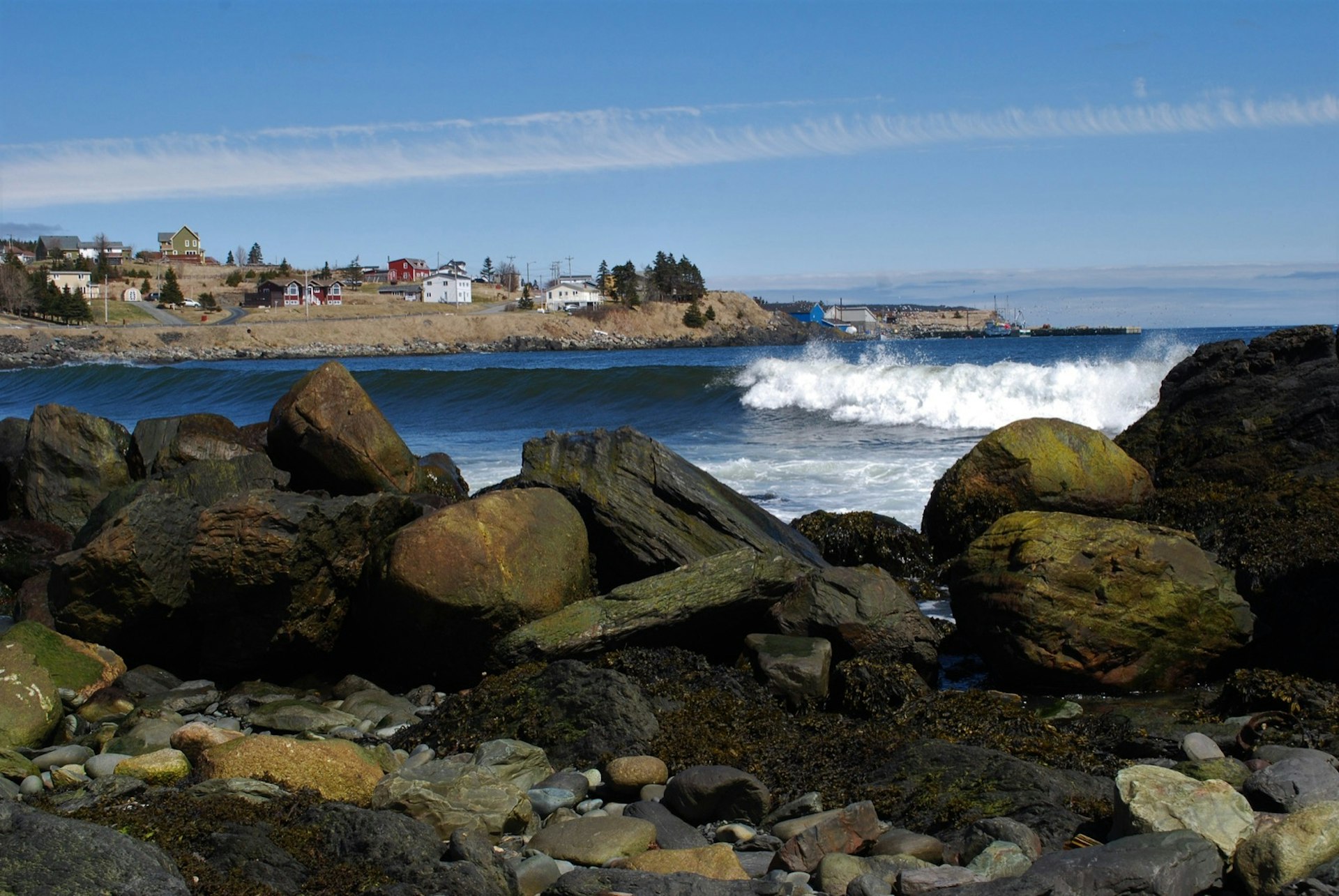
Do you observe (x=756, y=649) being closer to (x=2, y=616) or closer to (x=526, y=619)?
(x=526, y=619)

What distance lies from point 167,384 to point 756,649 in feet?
140

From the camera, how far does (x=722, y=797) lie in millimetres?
5680

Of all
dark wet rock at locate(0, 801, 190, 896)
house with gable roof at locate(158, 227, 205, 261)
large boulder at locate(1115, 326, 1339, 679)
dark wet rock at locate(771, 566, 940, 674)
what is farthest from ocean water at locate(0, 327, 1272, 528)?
house with gable roof at locate(158, 227, 205, 261)

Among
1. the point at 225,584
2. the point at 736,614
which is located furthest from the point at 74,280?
the point at 736,614

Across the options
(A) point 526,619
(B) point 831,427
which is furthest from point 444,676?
(B) point 831,427

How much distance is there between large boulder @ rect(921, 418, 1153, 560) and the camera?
10672 mm

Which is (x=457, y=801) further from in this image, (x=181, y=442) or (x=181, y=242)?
(x=181, y=242)

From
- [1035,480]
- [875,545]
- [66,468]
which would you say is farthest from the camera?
[66,468]

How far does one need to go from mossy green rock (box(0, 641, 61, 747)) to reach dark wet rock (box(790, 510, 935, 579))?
6443 mm

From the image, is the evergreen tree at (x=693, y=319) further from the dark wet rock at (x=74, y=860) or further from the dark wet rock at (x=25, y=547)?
the dark wet rock at (x=74, y=860)

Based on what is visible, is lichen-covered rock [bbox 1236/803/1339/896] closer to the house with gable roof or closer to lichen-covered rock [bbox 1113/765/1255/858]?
lichen-covered rock [bbox 1113/765/1255/858]

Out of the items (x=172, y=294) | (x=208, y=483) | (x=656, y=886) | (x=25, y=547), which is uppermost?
(x=172, y=294)

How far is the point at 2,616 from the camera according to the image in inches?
398

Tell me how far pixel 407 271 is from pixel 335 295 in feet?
114
